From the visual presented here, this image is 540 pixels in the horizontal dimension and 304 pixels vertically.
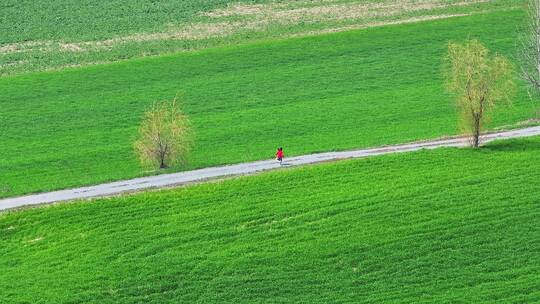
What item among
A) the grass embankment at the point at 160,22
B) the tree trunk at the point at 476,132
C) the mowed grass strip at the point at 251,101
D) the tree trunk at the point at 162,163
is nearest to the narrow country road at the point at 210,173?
the mowed grass strip at the point at 251,101

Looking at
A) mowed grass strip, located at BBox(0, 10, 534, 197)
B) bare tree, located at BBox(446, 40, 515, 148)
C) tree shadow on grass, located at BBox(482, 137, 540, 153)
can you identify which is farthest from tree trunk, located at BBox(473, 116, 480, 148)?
mowed grass strip, located at BBox(0, 10, 534, 197)

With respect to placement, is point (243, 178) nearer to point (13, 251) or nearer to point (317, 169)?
point (317, 169)

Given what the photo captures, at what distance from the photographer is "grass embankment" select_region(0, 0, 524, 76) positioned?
103 meters

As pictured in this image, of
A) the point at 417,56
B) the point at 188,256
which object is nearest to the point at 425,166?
the point at 188,256

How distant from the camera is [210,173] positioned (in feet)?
238

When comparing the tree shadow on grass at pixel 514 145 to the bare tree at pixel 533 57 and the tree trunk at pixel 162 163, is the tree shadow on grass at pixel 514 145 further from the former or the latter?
the tree trunk at pixel 162 163

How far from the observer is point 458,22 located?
346 feet

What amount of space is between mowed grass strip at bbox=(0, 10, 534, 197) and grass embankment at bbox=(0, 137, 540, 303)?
8876 millimetres

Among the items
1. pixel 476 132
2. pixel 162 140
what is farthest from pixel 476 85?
pixel 162 140

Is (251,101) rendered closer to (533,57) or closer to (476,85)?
(533,57)

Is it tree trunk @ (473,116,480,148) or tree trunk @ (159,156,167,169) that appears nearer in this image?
tree trunk @ (473,116,480,148)

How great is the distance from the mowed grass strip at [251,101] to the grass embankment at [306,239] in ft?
29.1

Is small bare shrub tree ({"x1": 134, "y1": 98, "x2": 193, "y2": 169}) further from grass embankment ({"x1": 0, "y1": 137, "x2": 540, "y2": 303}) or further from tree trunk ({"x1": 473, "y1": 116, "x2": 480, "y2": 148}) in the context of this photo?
tree trunk ({"x1": 473, "y1": 116, "x2": 480, "y2": 148})

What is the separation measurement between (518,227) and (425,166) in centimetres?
1070
